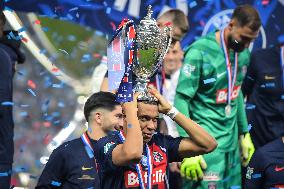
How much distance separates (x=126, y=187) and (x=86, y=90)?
2.95m

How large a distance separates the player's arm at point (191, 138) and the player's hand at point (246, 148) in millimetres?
1757

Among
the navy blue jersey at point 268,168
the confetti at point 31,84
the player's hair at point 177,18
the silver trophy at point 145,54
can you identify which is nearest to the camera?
the silver trophy at point 145,54

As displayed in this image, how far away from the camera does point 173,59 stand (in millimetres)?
7242

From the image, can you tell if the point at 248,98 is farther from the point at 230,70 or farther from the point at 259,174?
the point at 259,174

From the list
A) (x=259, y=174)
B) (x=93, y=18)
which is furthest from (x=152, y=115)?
(x=93, y=18)

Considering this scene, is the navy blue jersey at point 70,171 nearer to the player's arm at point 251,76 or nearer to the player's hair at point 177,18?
the player's hair at point 177,18

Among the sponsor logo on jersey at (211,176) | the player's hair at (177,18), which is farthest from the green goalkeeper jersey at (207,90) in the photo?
the player's hair at (177,18)

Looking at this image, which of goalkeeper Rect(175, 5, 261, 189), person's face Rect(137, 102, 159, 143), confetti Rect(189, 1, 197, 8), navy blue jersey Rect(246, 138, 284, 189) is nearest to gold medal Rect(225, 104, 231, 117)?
goalkeeper Rect(175, 5, 261, 189)

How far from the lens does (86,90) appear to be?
7.43 metres

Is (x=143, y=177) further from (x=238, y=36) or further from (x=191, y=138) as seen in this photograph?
(x=238, y=36)

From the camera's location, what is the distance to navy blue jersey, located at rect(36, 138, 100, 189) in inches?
211

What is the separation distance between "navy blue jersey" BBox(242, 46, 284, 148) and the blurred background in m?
0.75

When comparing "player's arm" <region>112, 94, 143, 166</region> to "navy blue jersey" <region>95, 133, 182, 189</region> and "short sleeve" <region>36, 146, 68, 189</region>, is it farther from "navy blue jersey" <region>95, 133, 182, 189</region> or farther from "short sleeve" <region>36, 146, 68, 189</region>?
"short sleeve" <region>36, 146, 68, 189</region>

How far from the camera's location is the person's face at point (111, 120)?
19.1ft
